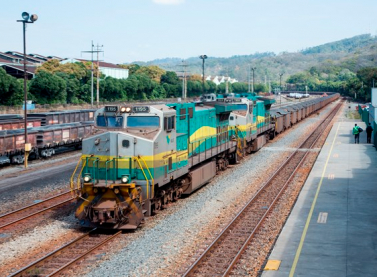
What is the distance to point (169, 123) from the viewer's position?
16828 mm

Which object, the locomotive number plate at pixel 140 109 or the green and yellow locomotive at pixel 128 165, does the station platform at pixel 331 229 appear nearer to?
the green and yellow locomotive at pixel 128 165

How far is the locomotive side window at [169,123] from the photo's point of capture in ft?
53.9

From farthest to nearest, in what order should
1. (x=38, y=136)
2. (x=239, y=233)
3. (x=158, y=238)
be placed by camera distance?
(x=38, y=136), (x=239, y=233), (x=158, y=238)

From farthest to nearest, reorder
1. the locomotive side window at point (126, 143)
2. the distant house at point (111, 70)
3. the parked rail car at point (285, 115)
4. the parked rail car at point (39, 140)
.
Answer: the distant house at point (111, 70) < the parked rail car at point (285, 115) < the parked rail car at point (39, 140) < the locomotive side window at point (126, 143)

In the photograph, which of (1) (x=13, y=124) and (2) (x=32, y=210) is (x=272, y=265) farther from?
(1) (x=13, y=124)

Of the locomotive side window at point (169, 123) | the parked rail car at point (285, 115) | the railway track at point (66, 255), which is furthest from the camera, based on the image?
the parked rail car at point (285, 115)

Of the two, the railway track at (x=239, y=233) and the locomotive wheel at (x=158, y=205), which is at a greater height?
the locomotive wheel at (x=158, y=205)

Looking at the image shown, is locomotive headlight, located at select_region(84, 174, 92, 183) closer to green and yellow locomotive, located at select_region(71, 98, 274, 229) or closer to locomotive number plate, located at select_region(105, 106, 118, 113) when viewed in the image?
green and yellow locomotive, located at select_region(71, 98, 274, 229)

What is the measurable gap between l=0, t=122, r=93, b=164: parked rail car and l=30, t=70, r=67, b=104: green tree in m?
33.0

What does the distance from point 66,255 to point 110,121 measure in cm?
458

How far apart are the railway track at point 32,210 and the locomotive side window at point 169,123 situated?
5797 millimetres

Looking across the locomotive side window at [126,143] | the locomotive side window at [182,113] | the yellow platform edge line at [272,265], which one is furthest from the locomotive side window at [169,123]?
the yellow platform edge line at [272,265]

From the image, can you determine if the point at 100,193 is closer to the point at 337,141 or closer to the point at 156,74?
the point at 337,141

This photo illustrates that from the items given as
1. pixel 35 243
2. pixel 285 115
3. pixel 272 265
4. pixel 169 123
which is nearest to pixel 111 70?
pixel 285 115
